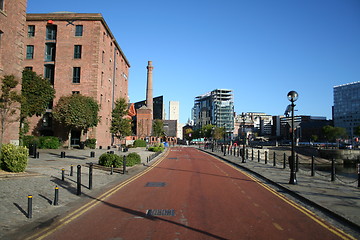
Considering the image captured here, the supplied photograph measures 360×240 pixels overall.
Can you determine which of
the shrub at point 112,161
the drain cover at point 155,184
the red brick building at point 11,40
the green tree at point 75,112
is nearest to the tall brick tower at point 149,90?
the green tree at point 75,112

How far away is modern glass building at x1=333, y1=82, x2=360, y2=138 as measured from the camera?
158000 mm

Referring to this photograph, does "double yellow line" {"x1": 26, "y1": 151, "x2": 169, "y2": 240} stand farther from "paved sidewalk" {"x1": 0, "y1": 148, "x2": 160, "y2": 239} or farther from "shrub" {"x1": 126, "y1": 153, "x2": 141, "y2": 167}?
"shrub" {"x1": 126, "y1": 153, "x2": 141, "y2": 167}

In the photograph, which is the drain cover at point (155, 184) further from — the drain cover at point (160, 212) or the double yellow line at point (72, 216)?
the drain cover at point (160, 212)

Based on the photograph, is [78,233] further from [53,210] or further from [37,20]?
[37,20]

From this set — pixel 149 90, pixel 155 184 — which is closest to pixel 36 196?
pixel 155 184

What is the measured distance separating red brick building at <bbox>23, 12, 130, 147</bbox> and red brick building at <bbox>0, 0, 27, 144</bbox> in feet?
79.5

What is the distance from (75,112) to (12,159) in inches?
994

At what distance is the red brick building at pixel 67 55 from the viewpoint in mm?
43594

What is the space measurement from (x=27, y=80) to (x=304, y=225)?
3441 centimetres

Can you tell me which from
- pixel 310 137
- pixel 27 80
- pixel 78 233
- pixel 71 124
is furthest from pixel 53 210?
pixel 310 137

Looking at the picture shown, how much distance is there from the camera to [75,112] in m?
38.0

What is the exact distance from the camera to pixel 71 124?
3847 centimetres

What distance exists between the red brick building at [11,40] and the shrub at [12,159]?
4.84m

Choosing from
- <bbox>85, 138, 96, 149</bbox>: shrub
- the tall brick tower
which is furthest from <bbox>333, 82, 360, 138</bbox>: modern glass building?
<bbox>85, 138, 96, 149</bbox>: shrub
